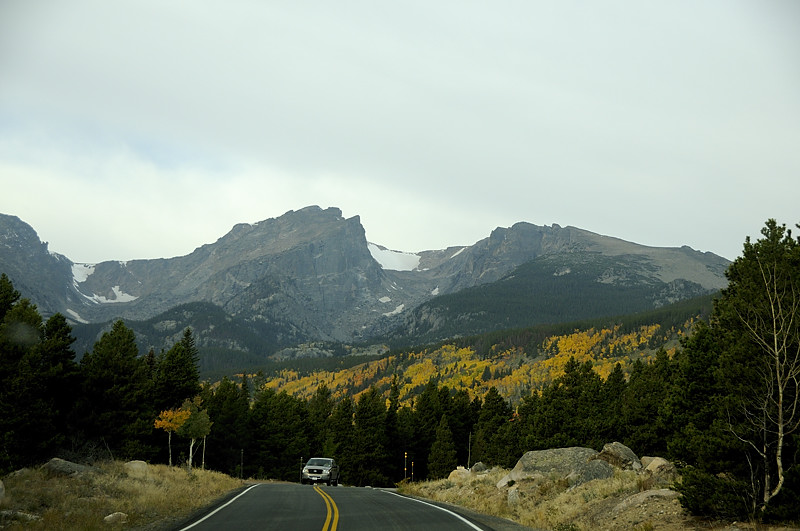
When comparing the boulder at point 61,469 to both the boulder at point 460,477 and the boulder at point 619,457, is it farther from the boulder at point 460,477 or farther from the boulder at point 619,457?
the boulder at point 619,457

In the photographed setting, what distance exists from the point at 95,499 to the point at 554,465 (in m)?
20.2

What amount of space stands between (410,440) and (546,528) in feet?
237

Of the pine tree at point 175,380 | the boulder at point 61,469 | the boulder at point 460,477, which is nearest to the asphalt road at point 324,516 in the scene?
the boulder at point 61,469

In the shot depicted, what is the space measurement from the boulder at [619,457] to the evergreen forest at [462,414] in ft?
9.77

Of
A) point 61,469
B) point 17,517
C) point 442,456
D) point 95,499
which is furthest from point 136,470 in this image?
point 442,456

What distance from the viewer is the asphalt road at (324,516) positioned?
17.2m

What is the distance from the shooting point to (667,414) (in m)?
21.6

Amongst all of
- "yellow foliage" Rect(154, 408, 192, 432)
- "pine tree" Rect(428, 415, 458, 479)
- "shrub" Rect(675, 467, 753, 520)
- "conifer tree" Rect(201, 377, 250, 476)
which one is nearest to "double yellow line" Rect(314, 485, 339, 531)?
"shrub" Rect(675, 467, 753, 520)

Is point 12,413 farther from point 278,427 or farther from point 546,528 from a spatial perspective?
point 278,427

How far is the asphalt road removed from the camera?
17.2 meters

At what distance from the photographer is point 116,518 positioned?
59.1ft

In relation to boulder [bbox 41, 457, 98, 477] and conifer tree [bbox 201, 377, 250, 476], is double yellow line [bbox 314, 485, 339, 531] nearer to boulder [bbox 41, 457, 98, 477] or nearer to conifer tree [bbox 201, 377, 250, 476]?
boulder [bbox 41, 457, 98, 477]

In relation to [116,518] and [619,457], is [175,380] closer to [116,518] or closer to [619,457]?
[116,518]

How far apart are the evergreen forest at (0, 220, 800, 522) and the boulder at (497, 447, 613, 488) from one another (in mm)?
4289
